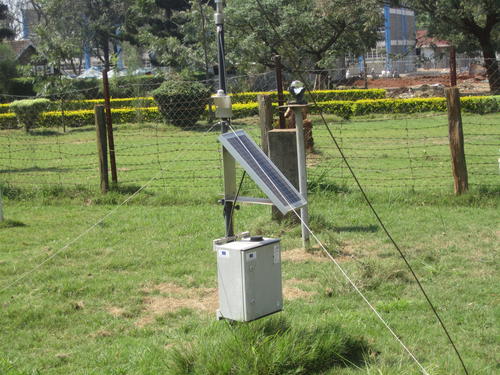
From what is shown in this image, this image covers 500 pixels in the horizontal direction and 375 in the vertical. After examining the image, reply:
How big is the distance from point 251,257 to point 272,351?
0.62 m

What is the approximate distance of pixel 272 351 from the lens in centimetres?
431

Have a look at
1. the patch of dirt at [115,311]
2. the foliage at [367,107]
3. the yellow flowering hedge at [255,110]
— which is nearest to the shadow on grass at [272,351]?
the patch of dirt at [115,311]

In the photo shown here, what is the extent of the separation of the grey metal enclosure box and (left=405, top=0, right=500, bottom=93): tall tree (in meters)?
23.3

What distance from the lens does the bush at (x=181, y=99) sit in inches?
928

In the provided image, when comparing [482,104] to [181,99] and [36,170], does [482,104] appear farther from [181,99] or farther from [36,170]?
[36,170]

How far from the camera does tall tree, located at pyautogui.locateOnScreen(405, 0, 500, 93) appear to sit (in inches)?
1100

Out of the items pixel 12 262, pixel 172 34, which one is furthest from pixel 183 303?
pixel 172 34

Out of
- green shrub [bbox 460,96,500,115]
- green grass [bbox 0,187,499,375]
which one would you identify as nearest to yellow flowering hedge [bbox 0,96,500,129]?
green shrub [bbox 460,96,500,115]

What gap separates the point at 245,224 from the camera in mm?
8906

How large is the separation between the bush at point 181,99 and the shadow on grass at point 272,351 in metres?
19.2

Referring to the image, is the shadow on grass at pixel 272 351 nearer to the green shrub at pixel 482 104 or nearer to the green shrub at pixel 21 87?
the green shrub at pixel 482 104

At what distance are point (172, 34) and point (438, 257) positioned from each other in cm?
4287

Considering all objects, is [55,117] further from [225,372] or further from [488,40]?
[225,372]

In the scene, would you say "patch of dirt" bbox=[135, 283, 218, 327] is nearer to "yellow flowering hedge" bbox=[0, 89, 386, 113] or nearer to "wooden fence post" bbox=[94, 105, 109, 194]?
"wooden fence post" bbox=[94, 105, 109, 194]
